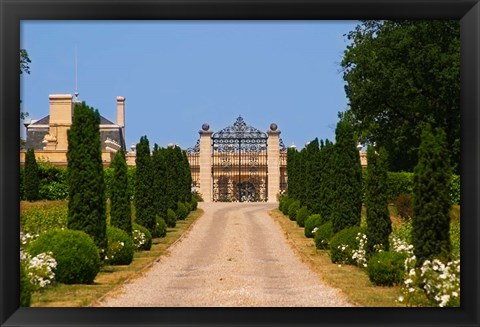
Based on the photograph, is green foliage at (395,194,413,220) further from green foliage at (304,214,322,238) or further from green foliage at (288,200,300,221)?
green foliage at (304,214,322,238)

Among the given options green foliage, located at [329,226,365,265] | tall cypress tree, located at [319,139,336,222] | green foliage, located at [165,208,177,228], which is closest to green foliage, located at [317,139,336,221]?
tall cypress tree, located at [319,139,336,222]

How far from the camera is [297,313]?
1045cm

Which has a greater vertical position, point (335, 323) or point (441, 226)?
point (441, 226)

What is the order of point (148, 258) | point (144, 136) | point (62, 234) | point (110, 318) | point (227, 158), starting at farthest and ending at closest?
point (227, 158)
point (144, 136)
point (148, 258)
point (62, 234)
point (110, 318)

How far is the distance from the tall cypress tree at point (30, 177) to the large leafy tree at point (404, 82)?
12683 mm

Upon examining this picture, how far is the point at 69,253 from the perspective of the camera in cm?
1591

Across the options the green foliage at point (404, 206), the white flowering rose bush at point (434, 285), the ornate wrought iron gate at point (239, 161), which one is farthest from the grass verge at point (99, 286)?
the ornate wrought iron gate at point (239, 161)

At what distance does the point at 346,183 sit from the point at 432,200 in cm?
777

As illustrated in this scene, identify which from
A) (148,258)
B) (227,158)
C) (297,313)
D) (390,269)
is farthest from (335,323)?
(227,158)

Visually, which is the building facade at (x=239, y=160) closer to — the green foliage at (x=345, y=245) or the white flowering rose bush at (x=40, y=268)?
the green foliage at (x=345, y=245)

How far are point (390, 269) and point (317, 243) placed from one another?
7629mm

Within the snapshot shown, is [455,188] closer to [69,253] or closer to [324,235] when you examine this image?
[324,235]

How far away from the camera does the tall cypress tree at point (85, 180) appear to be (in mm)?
18547

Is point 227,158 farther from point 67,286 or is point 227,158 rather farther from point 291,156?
Answer: point 67,286
